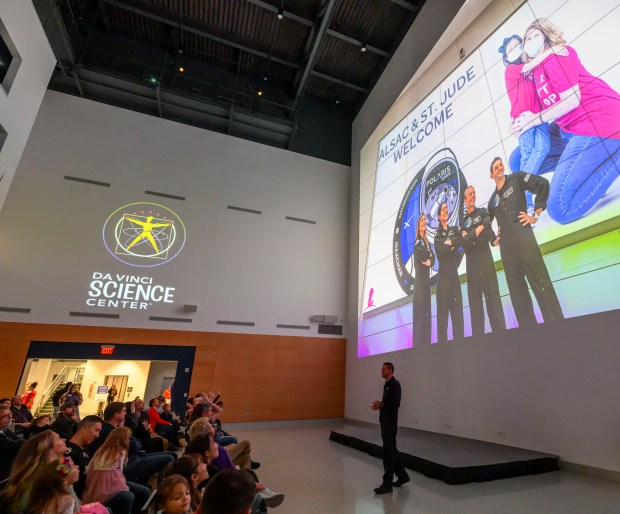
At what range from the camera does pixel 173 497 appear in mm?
1662

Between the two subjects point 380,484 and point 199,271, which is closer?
point 380,484

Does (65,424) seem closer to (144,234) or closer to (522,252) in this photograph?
(522,252)

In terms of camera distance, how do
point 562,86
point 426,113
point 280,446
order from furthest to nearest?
point 426,113 < point 280,446 < point 562,86

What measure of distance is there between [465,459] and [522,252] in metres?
2.77

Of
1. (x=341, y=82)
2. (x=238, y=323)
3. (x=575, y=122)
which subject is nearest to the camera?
(x=575, y=122)

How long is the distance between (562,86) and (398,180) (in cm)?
396

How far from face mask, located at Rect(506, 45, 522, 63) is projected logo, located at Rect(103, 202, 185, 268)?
8239mm

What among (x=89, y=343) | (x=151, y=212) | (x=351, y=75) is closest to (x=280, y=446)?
(x=89, y=343)

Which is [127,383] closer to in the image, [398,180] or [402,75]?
[398,180]

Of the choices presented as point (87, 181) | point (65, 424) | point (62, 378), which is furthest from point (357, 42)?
point (62, 378)

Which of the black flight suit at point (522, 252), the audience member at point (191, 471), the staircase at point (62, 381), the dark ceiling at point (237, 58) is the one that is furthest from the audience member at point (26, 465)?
the dark ceiling at point (237, 58)

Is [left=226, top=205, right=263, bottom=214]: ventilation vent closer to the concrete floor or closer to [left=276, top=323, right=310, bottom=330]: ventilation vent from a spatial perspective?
[left=276, top=323, right=310, bottom=330]: ventilation vent

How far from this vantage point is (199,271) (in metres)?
9.63

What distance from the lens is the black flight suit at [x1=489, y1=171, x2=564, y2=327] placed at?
4500 millimetres
